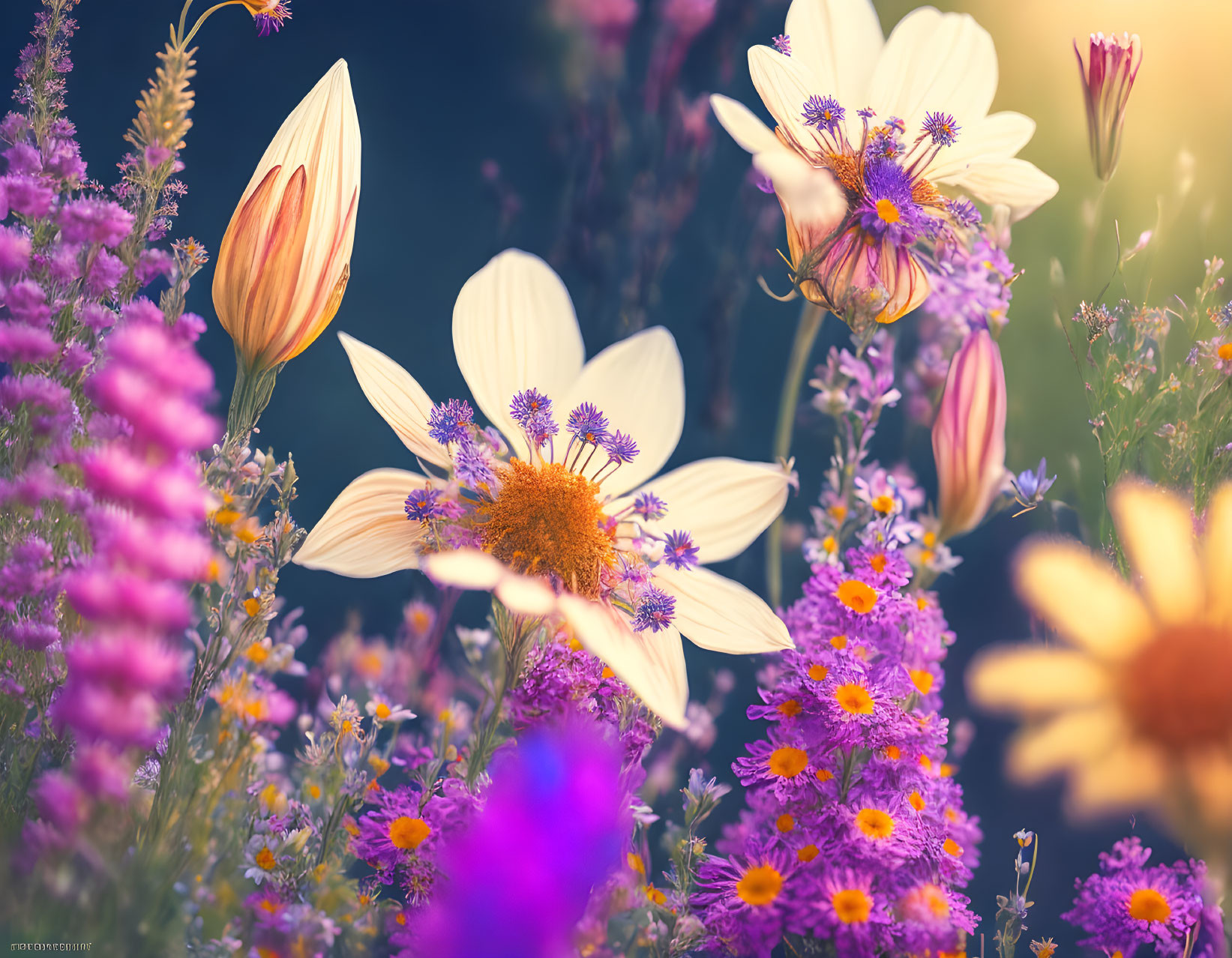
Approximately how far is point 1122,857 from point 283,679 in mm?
613

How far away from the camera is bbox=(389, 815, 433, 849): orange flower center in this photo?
43 centimetres

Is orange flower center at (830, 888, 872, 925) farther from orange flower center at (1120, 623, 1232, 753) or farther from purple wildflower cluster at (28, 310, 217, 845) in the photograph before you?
purple wildflower cluster at (28, 310, 217, 845)

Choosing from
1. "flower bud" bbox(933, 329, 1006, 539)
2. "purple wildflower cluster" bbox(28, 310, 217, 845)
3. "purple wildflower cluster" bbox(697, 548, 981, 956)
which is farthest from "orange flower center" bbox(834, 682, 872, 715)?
"purple wildflower cluster" bbox(28, 310, 217, 845)

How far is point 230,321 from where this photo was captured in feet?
1.47

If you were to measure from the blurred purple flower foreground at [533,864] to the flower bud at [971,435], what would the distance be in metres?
0.30

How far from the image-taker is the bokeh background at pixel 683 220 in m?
0.54

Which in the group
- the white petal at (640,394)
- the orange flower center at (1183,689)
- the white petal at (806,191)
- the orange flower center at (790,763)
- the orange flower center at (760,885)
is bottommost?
the orange flower center at (760,885)

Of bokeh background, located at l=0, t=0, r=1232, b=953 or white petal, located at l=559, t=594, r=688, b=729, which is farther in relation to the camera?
bokeh background, located at l=0, t=0, r=1232, b=953

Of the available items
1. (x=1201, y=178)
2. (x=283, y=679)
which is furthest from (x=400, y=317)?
(x=1201, y=178)

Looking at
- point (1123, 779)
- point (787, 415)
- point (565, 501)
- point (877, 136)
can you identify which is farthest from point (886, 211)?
point (1123, 779)

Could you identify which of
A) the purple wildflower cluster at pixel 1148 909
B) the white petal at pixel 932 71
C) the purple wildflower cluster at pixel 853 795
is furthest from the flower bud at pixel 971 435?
the purple wildflower cluster at pixel 1148 909

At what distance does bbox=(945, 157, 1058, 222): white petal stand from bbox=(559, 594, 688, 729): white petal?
35cm

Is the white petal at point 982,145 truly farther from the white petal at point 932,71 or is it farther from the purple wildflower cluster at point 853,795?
the purple wildflower cluster at point 853,795

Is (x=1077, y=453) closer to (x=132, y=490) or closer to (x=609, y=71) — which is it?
(x=609, y=71)
